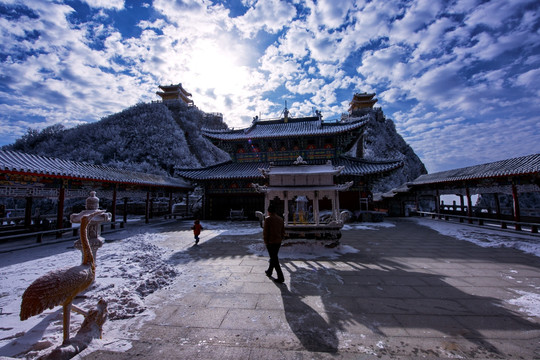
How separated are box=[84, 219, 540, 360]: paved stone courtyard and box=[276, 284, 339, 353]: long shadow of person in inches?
0.6

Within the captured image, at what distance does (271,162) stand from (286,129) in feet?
15.2

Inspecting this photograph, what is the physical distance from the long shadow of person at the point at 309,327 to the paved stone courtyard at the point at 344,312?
14 mm

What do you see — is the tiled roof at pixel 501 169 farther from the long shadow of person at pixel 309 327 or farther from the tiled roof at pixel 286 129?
the long shadow of person at pixel 309 327

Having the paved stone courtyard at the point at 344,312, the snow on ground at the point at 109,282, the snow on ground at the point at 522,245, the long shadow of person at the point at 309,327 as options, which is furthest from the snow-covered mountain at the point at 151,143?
the long shadow of person at the point at 309,327

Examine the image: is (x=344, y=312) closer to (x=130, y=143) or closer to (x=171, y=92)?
(x=130, y=143)

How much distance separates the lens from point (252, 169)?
58.9 feet

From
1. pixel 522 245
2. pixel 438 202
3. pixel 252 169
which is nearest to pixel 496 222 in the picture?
pixel 438 202

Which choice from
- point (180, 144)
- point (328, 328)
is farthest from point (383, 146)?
point (328, 328)

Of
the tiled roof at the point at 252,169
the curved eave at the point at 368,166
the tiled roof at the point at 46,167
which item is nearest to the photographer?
the tiled roof at the point at 46,167

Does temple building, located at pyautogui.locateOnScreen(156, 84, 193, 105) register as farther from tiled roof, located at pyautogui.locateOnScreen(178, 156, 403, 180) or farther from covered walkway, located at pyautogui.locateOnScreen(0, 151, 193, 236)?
covered walkway, located at pyautogui.locateOnScreen(0, 151, 193, 236)

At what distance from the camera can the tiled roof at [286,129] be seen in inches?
693

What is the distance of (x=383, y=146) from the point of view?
53844 mm

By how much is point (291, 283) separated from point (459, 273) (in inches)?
155

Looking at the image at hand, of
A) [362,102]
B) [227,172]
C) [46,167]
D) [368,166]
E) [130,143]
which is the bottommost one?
[46,167]
